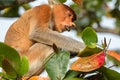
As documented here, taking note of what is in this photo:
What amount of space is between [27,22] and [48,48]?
47 cm

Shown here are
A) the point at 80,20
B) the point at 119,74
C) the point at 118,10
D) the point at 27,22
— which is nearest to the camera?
the point at 119,74

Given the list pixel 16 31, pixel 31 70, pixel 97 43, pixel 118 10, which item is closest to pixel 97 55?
pixel 97 43

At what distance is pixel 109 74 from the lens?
2.38 metres

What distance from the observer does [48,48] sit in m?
4.78

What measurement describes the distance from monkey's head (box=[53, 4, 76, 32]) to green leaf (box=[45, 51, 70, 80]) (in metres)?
2.60

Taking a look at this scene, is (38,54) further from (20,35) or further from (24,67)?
(24,67)

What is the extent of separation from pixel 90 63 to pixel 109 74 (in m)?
0.14

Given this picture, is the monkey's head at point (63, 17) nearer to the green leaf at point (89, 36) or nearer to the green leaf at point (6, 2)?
the green leaf at point (6, 2)

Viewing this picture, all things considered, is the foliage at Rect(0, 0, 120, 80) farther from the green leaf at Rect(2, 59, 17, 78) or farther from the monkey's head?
the monkey's head

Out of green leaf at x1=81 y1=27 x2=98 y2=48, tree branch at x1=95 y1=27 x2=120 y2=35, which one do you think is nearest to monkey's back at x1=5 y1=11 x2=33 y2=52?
green leaf at x1=81 y1=27 x2=98 y2=48

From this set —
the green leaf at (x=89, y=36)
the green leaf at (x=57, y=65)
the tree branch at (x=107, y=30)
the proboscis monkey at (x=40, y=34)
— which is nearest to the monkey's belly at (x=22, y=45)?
the proboscis monkey at (x=40, y=34)

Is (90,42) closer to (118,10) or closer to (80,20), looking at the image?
(118,10)

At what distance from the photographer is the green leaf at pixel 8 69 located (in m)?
2.26

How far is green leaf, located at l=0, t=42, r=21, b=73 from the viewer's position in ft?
7.61
